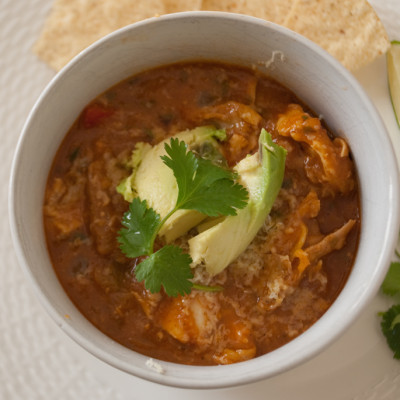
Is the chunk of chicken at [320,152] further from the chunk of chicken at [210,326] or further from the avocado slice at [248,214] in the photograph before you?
the chunk of chicken at [210,326]

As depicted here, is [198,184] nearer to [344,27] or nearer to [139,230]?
[139,230]

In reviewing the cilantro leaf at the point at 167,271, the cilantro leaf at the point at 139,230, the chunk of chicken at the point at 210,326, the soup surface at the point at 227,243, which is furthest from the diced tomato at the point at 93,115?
the chunk of chicken at the point at 210,326

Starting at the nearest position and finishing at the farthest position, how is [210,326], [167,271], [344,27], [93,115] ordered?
[167,271] → [210,326] → [93,115] → [344,27]

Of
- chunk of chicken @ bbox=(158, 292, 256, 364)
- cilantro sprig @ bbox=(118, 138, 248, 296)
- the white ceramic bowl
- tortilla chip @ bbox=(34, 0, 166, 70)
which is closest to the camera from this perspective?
the white ceramic bowl

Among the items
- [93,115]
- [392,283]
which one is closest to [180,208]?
[93,115]

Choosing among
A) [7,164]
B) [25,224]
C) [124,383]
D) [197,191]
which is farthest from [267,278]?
[7,164]

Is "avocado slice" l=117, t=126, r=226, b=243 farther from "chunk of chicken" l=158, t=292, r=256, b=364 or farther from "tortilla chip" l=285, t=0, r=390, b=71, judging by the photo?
"tortilla chip" l=285, t=0, r=390, b=71

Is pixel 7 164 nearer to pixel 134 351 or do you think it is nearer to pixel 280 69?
pixel 134 351

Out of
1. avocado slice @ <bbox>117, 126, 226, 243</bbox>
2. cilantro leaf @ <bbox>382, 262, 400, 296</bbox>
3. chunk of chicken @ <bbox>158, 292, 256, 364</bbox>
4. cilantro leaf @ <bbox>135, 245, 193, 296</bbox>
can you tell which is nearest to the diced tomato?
avocado slice @ <bbox>117, 126, 226, 243</bbox>
